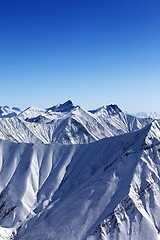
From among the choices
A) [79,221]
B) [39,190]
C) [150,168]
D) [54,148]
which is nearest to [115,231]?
[79,221]

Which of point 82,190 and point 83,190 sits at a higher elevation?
point 83,190

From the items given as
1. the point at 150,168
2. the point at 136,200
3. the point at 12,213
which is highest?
the point at 150,168

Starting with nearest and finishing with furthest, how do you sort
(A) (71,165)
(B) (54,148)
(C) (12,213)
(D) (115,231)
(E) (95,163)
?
1. (D) (115,231)
2. (C) (12,213)
3. (E) (95,163)
4. (A) (71,165)
5. (B) (54,148)

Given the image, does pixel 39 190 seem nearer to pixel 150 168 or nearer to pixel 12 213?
pixel 12 213

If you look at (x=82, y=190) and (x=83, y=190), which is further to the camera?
(x=82, y=190)

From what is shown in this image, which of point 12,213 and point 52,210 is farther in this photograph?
point 12,213
